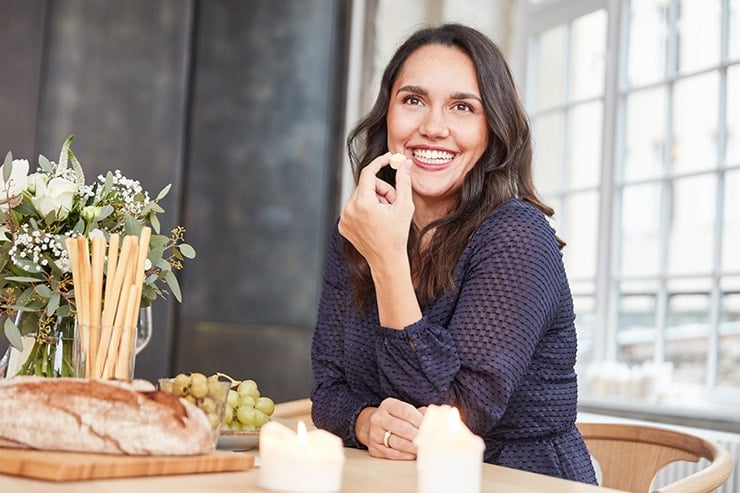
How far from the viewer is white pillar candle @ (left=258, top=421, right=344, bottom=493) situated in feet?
3.18

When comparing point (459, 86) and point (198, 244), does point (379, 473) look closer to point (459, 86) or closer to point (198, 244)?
point (459, 86)

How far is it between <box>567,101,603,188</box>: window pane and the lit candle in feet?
9.64

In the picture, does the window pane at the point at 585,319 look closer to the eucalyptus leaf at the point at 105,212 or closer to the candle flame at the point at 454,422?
the eucalyptus leaf at the point at 105,212

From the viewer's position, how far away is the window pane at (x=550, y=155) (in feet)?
13.1

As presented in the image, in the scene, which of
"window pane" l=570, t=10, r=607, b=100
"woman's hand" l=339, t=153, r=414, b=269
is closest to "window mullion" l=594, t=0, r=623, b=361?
"window pane" l=570, t=10, r=607, b=100

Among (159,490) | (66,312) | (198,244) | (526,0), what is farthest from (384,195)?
(526,0)

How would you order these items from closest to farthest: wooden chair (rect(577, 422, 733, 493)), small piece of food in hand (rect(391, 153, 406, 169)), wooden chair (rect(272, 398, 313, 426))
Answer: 1. small piece of food in hand (rect(391, 153, 406, 169))
2. wooden chair (rect(577, 422, 733, 493))
3. wooden chair (rect(272, 398, 313, 426))

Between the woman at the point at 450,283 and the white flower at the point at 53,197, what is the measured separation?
407 millimetres

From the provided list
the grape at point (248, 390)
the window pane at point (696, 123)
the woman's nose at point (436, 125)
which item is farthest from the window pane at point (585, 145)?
the grape at point (248, 390)

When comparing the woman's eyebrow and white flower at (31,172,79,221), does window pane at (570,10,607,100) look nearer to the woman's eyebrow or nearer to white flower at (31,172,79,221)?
the woman's eyebrow

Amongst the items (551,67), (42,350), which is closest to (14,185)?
(42,350)

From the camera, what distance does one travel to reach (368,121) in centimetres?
204

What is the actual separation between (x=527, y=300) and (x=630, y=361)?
87.6 inches

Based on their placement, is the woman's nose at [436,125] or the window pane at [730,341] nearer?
the woman's nose at [436,125]
